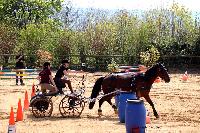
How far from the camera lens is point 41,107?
1439 centimetres

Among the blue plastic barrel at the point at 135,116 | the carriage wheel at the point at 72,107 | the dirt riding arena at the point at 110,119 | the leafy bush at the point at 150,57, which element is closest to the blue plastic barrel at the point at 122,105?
the dirt riding arena at the point at 110,119

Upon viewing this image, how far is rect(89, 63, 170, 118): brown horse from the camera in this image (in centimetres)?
1483

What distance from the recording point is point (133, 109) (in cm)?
1000

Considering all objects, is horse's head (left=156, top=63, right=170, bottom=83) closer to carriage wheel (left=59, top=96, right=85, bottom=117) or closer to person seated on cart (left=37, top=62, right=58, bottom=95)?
carriage wheel (left=59, top=96, right=85, bottom=117)

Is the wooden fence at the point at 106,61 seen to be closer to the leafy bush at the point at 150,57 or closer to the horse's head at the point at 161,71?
the leafy bush at the point at 150,57

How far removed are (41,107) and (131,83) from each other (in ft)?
9.80

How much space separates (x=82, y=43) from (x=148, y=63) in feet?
20.9

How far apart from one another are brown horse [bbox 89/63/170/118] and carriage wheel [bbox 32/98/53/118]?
4.69ft

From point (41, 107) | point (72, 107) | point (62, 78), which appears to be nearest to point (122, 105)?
point (72, 107)

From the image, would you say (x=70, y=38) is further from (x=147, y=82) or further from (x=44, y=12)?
(x=147, y=82)

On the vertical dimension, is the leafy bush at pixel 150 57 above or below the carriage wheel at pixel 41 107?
above

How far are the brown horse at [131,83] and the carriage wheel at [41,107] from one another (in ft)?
4.69

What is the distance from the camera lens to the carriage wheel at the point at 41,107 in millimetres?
14281

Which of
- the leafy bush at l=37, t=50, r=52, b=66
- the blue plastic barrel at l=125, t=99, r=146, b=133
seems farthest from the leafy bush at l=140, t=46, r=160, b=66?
the blue plastic barrel at l=125, t=99, r=146, b=133
